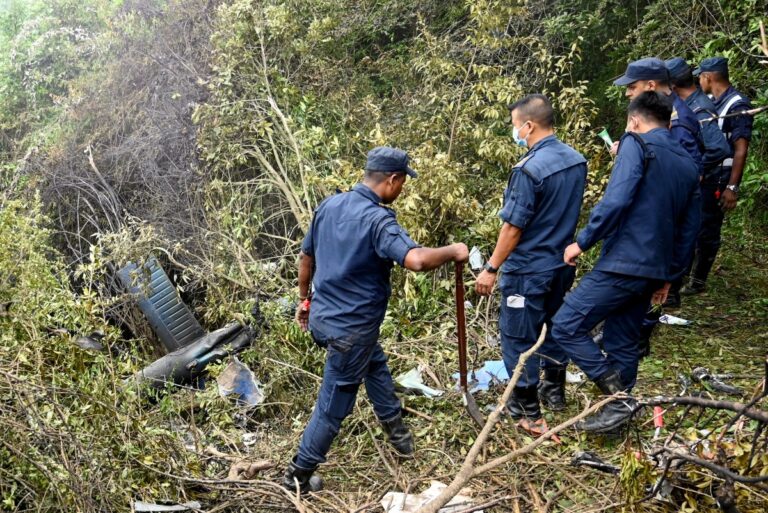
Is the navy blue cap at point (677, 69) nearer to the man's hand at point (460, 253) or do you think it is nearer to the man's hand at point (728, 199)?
the man's hand at point (728, 199)

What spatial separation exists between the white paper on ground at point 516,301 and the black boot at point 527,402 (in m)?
0.47

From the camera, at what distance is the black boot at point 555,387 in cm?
422

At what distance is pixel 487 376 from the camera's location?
15.1ft

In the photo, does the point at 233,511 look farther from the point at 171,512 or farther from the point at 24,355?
the point at 24,355

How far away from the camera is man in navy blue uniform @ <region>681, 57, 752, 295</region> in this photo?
4977 mm

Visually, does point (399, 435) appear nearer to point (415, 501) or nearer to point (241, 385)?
point (415, 501)

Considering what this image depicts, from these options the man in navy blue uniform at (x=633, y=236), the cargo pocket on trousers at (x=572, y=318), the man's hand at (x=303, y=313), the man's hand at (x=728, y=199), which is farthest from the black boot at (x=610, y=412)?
the man's hand at (x=728, y=199)

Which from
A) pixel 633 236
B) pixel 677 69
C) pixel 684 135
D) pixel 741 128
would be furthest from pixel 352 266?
pixel 741 128

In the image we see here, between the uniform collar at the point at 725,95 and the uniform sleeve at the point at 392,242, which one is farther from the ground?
the uniform sleeve at the point at 392,242

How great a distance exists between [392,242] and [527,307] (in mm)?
974

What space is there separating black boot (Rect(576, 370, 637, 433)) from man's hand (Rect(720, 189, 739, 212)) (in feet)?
7.19

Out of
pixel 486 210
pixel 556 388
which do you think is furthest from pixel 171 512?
pixel 486 210

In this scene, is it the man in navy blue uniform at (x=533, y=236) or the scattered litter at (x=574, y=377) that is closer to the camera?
the man in navy blue uniform at (x=533, y=236)

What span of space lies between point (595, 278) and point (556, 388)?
91 centimetres
